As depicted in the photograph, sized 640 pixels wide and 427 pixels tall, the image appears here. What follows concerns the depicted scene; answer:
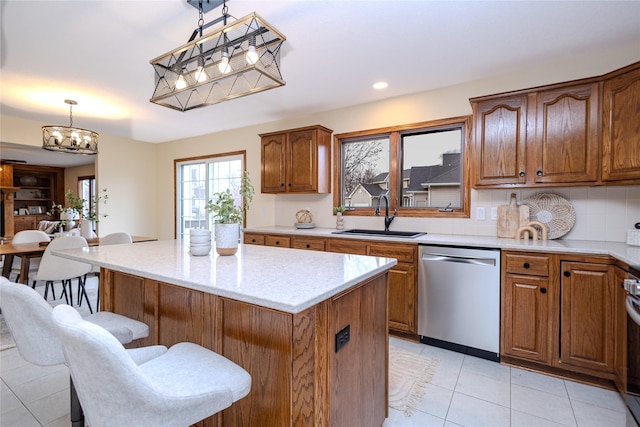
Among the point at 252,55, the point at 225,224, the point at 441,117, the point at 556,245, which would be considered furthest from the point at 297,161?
the point at 556,245

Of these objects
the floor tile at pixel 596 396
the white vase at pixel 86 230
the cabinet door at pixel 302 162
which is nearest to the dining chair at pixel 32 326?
the floor tile at pixel 596 396

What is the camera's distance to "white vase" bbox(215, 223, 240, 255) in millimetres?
1870

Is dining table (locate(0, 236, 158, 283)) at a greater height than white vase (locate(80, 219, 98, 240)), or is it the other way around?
white vase (locate(80, 219, 98, 240))

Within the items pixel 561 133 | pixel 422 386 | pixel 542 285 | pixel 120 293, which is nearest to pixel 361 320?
pixel 422 386

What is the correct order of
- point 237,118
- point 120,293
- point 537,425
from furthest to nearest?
point 237,118, point 120,293, point 537,425

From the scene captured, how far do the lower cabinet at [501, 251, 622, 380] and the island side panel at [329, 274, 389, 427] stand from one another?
129 cm

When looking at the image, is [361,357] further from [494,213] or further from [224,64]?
[494,213]

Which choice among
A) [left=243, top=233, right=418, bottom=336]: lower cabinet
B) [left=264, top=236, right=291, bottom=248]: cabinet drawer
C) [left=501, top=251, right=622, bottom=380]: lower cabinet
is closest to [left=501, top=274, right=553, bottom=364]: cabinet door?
[left=501, top=251, right=622, bottom=380]: lower cabinet

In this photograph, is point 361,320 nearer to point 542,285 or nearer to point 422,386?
point 422,386

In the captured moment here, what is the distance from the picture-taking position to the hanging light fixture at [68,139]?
3307 millimetres

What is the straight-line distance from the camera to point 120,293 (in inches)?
73.8

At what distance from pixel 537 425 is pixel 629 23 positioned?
2.65m

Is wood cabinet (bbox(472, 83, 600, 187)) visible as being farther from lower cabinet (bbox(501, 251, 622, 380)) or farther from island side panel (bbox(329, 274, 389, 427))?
island side panel (bbox(329, 274, 389, 427))

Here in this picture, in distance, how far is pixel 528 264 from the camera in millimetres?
2277
